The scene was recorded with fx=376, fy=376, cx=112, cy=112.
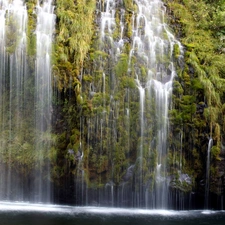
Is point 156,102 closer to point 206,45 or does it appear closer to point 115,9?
point 206,45

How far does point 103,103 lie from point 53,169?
2918 millimetres

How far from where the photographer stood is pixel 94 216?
37.2ft

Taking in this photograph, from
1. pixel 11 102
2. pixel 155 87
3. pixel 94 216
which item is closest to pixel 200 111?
pixel 155 87

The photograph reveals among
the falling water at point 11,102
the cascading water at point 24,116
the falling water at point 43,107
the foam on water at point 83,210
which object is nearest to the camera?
the foam on water at point 83,210

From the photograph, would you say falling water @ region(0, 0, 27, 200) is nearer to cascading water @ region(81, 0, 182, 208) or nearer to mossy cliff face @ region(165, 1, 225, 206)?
cascading water @ region(81, 0, 182, 208)

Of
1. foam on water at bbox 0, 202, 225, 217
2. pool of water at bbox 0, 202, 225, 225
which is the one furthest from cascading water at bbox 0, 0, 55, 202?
pool of water at bbox 0, 202, 225, 225

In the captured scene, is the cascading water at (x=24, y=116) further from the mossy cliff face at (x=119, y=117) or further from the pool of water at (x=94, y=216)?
the pool of water at (x=94, y=216)

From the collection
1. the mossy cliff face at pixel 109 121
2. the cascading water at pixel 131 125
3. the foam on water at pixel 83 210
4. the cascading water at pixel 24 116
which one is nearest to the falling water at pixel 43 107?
the cascading water at pixel 24 116

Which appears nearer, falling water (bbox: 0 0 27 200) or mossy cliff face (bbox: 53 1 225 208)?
mossy cliff face (bbox: 53 1 225 208)

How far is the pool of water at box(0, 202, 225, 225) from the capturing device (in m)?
10.5

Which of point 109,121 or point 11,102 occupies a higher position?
point 11,102

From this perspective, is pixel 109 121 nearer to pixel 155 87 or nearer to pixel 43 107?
pixel 155 87

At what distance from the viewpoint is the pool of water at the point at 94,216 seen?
10.5 metres

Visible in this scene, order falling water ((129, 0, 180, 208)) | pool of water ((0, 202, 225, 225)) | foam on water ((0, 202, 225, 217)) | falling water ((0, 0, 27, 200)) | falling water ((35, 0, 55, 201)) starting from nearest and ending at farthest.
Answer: pool of water ((0, 202, 225, 225)) < foam on water ((0, 202, 225, 217)) < falling water ((129, 0, 180, 208)) < falling water ((35, 0, 55, 201)) < falling water ((0, 0, 27, 200))
